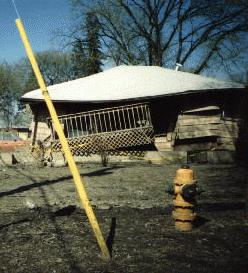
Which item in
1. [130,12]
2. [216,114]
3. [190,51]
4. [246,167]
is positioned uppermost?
[130,12]

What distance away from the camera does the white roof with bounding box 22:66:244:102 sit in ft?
50.6

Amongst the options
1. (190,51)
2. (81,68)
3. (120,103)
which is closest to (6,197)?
(120,103)

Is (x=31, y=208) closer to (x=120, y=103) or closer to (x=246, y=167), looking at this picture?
(x=246, y=167)

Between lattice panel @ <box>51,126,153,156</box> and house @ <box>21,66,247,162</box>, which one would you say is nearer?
lattice panel @ <box>51,126,153,156</box>

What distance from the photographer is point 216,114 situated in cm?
1563

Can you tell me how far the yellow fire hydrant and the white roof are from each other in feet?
33.6

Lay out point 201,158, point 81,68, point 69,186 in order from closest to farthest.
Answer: point 69,186 → point 201,158 → point 81,68

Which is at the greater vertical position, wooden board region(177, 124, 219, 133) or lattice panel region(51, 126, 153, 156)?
wooden board region(177, 124, 219, 133)

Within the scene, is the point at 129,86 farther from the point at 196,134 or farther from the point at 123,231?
the point at 123,231

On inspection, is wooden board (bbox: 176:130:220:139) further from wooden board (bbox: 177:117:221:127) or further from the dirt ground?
the dirt ground

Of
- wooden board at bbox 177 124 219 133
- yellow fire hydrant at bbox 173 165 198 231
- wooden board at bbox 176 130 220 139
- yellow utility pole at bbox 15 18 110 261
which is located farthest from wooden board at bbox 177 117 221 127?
yellow utility pole at bbox 15 18 110 261

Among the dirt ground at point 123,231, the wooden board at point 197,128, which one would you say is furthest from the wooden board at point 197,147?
the dirt ground at point 123,231

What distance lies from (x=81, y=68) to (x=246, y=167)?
97.7 feet

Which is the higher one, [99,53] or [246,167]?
[99,53]
